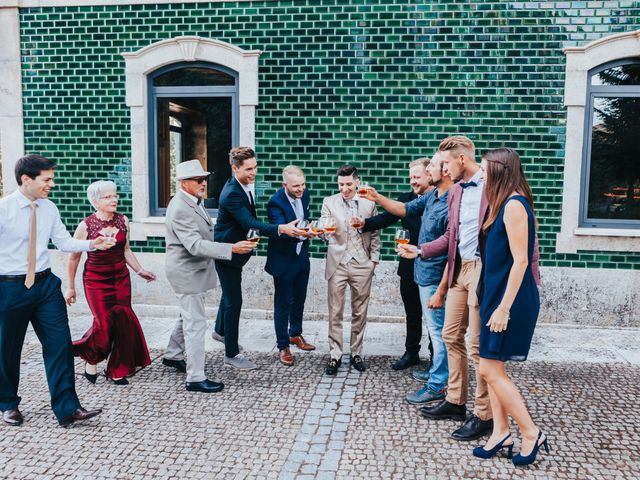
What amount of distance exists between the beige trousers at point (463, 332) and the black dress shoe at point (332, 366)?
1.33 m

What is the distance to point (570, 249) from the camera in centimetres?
761

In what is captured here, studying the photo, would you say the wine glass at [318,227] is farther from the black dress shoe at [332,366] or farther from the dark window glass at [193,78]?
the dark window glass at [193,78]

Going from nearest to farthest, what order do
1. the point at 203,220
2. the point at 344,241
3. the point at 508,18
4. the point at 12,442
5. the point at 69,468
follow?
the point at 69,468 → the point at 12,442 → the point at 203,220 → the point at 344,241 → the point at 508,18

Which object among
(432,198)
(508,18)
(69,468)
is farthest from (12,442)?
(508,18)

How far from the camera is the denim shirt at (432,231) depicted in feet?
16.3

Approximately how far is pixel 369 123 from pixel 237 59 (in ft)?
6.07

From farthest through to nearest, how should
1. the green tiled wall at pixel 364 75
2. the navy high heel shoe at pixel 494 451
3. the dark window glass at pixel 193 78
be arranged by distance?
1. the dark window glass at pixel 193 78
2. the green tiled wall at pixel 364 75
3. the navy high heel shoe at pixel 494 451

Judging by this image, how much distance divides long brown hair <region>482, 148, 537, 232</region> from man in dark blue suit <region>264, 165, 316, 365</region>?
2.39m

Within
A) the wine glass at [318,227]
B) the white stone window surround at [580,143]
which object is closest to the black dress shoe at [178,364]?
the wine glass at [318,227]

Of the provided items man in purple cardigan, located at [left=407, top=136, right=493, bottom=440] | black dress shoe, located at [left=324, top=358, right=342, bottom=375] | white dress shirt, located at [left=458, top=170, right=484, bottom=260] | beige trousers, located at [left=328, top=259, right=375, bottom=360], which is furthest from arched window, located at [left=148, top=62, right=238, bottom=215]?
white dress shirt, located at [left=458, top=170, right=484, bottom=260]

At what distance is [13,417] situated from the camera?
466 cm

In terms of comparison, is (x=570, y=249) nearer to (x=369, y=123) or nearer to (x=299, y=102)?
(x=369, y=123)

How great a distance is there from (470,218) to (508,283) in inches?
32.9

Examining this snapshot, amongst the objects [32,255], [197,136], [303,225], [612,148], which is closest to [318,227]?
[303,225]
